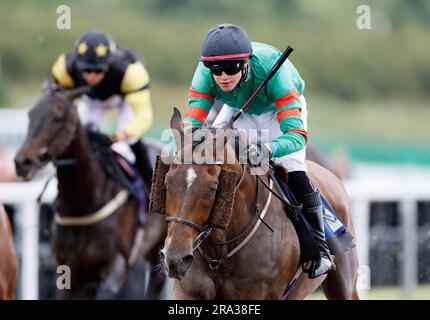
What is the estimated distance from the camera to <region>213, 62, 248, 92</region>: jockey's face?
504 centimetres

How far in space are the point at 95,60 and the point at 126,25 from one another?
1734cm

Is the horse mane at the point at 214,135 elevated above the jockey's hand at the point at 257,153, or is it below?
above

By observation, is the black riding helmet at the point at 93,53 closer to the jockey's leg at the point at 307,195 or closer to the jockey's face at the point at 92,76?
the jockey's face at the point at 92,76

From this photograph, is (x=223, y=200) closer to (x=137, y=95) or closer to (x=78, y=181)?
(x=78, y=181)

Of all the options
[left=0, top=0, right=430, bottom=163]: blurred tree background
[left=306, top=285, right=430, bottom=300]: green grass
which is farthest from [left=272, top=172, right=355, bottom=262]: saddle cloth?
[left=0, top=0, right=430, bottom=163]: blurred tree background

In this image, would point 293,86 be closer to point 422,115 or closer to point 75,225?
point 75,225

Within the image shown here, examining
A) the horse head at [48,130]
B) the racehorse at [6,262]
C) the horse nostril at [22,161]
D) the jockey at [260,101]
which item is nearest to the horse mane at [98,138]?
the horse head at [48,130]

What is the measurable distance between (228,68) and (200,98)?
0.38 m

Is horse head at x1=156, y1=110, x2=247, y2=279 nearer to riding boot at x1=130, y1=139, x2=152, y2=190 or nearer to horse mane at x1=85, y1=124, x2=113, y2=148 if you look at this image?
horse mane at x1=85, y1=124, x2=113, y2=148

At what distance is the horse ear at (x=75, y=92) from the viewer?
7754 millimetres

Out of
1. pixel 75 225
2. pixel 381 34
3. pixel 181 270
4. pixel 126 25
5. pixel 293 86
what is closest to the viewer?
pixel 181 270

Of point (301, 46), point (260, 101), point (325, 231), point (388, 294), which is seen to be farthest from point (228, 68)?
point (301, 46)
